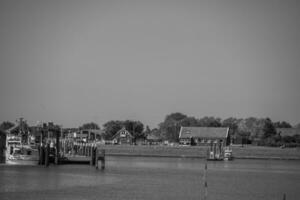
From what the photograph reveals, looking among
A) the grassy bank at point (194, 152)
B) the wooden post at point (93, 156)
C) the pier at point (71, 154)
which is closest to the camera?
the pier at point (71, 154)

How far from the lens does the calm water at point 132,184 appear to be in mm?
71688

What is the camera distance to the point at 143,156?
177125mm

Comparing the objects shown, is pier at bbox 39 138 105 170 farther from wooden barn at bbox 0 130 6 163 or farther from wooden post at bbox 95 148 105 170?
wooden barn at bbox 0 130 6 163

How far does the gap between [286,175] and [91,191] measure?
4346 cm

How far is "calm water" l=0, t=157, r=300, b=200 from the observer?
71.7m

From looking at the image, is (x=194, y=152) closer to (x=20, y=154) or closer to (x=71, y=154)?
(x=71, y=154)

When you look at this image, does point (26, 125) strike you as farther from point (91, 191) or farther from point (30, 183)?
point (91, 191)

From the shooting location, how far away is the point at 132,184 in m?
83.9

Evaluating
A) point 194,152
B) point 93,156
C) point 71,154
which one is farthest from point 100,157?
point 194,152

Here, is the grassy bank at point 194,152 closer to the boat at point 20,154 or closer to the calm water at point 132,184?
the calm water at point 132,184

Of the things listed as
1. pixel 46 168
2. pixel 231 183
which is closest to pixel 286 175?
pixel 231 183

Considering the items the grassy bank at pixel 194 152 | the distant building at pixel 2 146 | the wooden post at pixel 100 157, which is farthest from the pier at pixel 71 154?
the grassy bank at pixel 194 152

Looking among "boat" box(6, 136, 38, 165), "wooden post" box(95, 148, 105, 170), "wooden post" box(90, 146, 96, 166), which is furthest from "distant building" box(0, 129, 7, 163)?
"wooden post" box(95, 148, 105, 170)

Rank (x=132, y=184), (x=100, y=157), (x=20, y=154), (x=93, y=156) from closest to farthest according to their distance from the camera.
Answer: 1. (x=132, y=184)
2. (x=100, y=157)
3. (x=93, y=156)
4. (x=20, y=154)
